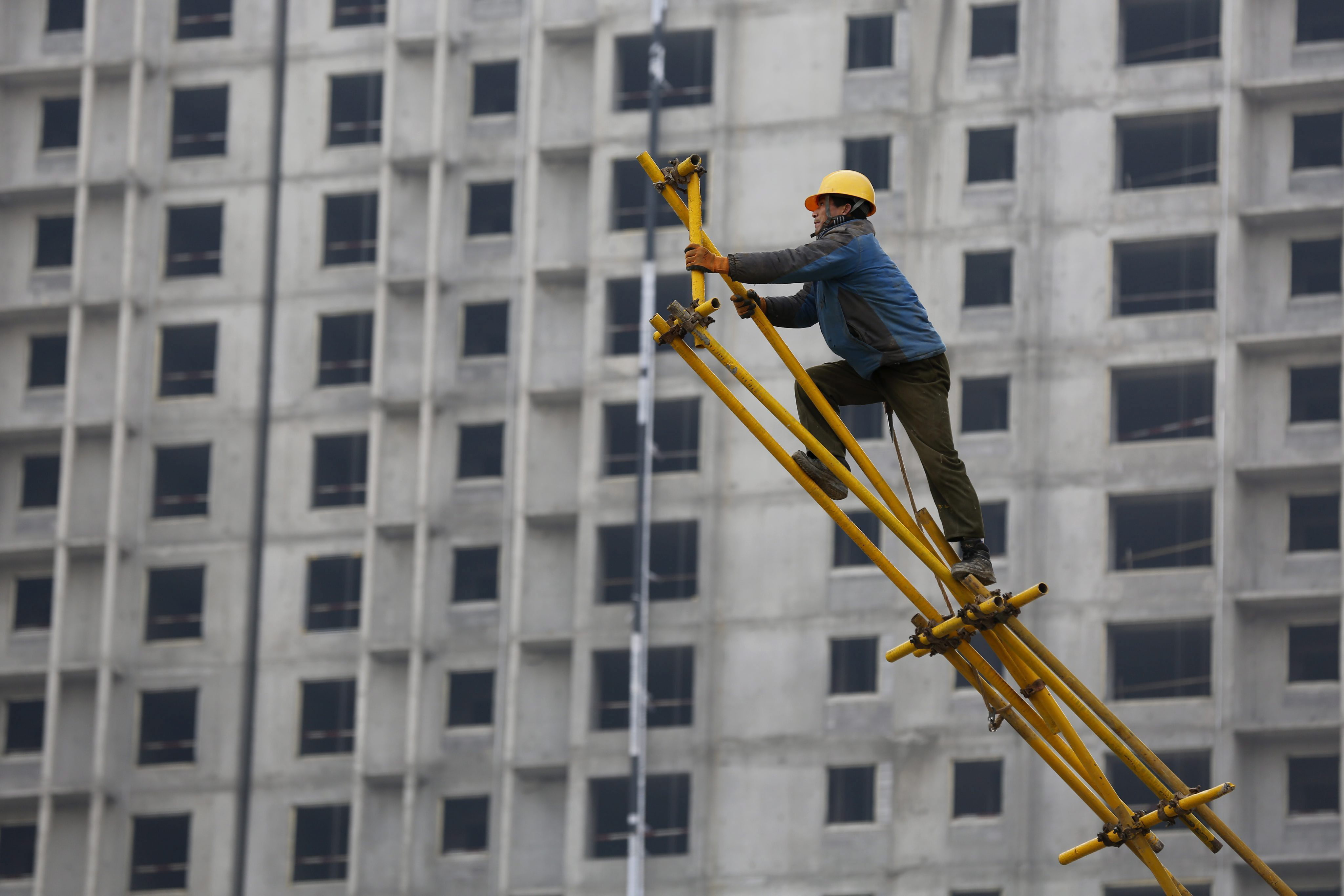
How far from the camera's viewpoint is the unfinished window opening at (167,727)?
65.7 metres

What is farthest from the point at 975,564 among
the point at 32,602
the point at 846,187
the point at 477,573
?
the point at 32,602

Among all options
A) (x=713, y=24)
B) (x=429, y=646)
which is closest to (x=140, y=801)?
(x=429, y=646)

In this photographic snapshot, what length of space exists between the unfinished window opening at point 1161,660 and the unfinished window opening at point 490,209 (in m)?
21.8

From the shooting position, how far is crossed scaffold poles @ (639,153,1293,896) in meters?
13.0

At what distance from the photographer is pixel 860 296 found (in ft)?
45.8

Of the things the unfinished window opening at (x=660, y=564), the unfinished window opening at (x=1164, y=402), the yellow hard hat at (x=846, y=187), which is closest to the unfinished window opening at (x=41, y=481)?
the unfinished window opening at (x=660, y=564)

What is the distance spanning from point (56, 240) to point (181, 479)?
8.62 meters

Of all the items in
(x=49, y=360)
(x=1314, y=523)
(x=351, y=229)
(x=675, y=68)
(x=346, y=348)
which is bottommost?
(x=1314, y=523)

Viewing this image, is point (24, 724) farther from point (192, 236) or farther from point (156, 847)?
point (192, 236)

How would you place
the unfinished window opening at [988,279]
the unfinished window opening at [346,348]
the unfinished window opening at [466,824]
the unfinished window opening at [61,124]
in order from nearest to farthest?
the unfinished window opening at [988,279]
the unfinished window opening at [466,824]
the unfinished window opening at [346,348]
the unfinished window opening at [61,124]

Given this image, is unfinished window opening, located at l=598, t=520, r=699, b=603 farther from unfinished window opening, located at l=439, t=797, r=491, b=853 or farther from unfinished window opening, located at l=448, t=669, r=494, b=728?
unfinished window opening, located at l=439, t=797, r=491, b=853

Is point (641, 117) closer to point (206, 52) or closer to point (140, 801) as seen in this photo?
point (206, 52)

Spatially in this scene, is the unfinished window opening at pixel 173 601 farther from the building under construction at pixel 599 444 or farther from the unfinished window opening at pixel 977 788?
the unfinished window opening at pixel 977 788

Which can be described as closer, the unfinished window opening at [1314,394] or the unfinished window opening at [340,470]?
the unfinished window opening at [1314,394]
